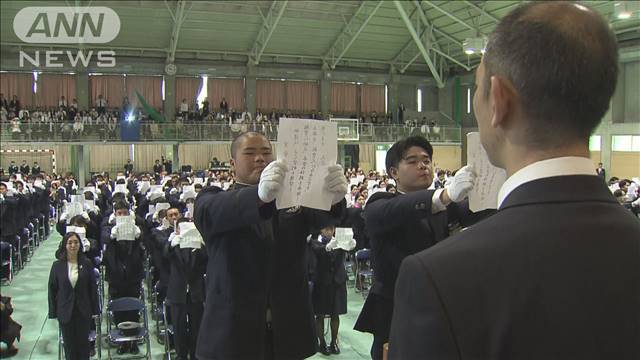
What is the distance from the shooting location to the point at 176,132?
2538 centimetres

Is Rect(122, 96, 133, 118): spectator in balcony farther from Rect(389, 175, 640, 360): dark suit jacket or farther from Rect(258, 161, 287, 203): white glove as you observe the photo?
Rect(389, 175, 640, 360): dark suit jacket

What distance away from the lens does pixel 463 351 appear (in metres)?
0.86

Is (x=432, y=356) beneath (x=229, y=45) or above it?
beneath

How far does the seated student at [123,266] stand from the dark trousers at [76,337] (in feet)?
3.61

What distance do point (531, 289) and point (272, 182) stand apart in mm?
1566

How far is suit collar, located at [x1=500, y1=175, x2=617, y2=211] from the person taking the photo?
0.94 metres

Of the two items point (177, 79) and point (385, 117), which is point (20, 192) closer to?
point (177, 79)

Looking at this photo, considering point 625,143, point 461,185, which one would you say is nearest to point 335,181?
point 461,185

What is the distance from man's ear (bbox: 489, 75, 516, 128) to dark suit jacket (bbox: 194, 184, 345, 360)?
65.7 inches

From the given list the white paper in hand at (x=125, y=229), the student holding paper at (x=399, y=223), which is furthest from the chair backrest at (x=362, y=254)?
the student holding paper at (x=399, y=223)

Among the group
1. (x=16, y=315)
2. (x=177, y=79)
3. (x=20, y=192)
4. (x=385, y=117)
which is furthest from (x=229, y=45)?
(x=16, y=315)

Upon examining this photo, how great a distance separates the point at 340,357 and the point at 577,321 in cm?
648

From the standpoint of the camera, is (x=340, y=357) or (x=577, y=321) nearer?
(x=577, y=321)

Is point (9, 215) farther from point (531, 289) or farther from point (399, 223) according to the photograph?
point (531, 289)
